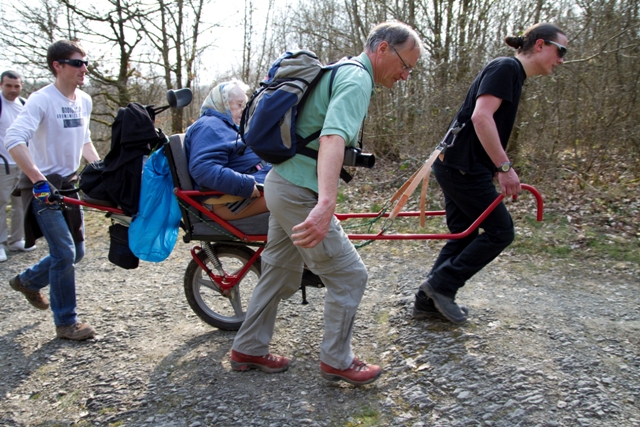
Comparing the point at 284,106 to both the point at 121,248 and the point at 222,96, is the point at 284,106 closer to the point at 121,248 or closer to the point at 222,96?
the point at 222,96

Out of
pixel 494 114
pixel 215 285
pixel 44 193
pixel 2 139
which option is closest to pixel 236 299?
pixel 215 285

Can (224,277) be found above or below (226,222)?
below

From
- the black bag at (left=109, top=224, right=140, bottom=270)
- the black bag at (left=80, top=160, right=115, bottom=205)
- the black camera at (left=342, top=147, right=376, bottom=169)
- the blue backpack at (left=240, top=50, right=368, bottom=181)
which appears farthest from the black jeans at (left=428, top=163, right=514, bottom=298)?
the black bag at (left=80, top=160, right=115, bottom=205)

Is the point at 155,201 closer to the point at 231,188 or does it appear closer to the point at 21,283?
the point at 231,188

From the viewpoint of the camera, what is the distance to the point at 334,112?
2395 mm

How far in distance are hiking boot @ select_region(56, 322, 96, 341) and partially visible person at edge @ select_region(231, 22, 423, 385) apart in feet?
4.31

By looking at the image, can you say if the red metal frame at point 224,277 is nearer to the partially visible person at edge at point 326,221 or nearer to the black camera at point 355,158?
the partially visible person at edge at point 326,221

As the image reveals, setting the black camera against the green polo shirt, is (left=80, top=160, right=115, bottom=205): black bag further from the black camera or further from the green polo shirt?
the black camera

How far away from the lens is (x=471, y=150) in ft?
11.0

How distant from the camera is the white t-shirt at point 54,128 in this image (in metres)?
3.59

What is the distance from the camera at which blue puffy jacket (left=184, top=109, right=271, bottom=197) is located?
135 inches

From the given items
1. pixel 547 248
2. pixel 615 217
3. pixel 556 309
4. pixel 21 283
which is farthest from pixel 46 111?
pixel 615 217

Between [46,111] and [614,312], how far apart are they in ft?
15.0

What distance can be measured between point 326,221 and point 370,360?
4.75ft
